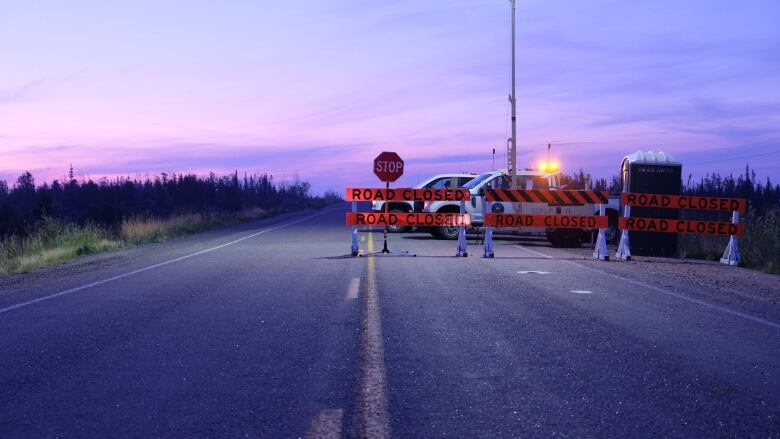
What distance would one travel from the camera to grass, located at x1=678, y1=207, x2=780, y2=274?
15.2 metres

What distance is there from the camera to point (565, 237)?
65.1 feet

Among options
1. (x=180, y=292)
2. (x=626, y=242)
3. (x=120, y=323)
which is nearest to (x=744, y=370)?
(x=120, y=323)

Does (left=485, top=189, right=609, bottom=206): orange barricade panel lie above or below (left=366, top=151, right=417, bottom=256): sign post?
below

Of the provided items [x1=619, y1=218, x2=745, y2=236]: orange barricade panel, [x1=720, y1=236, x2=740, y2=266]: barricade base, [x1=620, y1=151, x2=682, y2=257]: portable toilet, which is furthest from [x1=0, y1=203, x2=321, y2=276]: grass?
[x1=720, y1=236, x2=740, y2=266]: barricade base

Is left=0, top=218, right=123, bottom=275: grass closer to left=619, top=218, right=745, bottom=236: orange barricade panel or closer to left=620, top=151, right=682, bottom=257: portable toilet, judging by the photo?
left=619, top=218, right=745, bottom=236: orange barricade panel

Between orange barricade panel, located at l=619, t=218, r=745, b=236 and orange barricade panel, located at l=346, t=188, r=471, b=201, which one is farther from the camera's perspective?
orange barricade panel, located at l=346, t=188, r=471, b=201

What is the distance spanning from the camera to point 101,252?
21.4 meters

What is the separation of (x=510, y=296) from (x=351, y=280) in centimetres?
287

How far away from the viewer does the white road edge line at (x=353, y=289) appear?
31.4 ft

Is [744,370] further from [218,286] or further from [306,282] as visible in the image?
[218,286]

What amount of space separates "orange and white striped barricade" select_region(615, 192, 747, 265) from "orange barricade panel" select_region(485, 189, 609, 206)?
2.11ft

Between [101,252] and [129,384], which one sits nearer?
[129,384]

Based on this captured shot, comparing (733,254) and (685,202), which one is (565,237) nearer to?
(685,202)

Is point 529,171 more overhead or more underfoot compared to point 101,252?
more overhead
